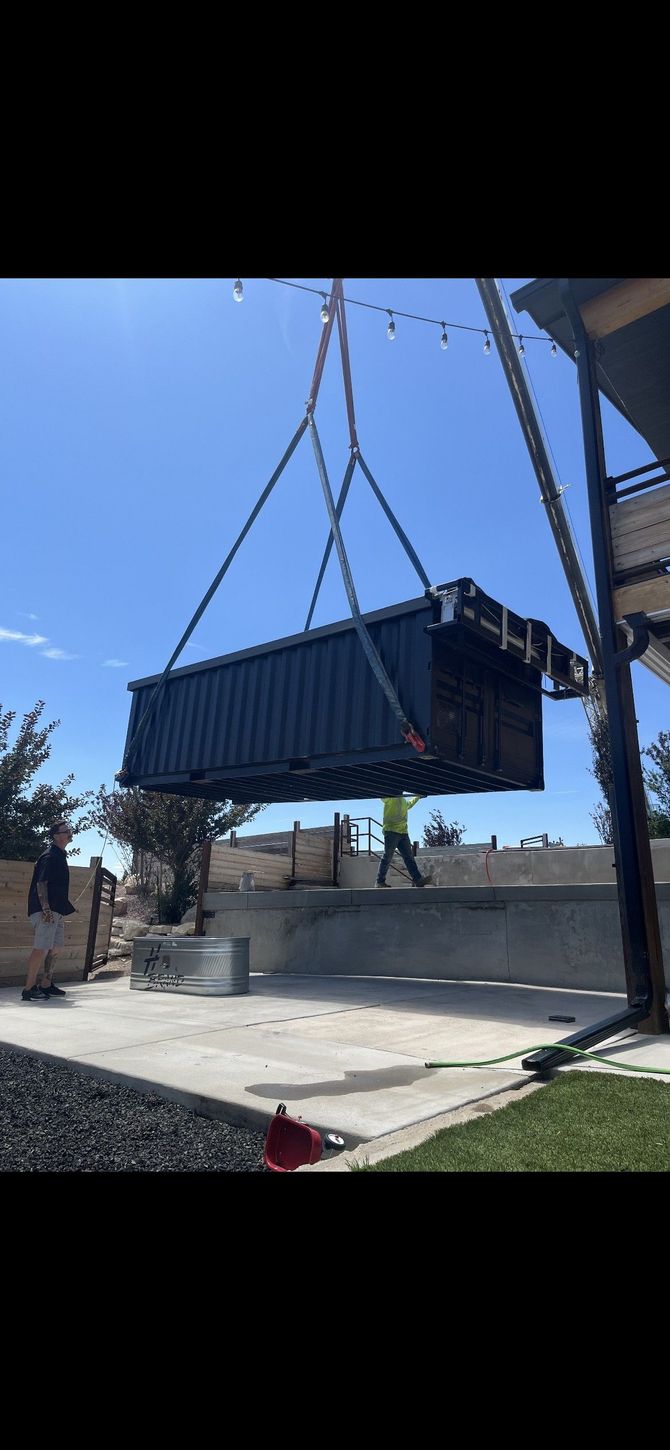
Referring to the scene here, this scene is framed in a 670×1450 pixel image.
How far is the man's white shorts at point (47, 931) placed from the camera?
7191 millimetres

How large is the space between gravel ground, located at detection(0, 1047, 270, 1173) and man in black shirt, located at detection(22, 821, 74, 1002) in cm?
341

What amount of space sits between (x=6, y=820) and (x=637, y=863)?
13475 mm

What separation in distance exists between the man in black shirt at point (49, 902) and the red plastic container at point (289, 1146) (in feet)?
16.9

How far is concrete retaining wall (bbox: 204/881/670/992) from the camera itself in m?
7.80

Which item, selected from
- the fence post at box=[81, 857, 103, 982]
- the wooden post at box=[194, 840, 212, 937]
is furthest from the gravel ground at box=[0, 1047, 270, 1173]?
the wooden post at box=[194, 840, 212, 937]

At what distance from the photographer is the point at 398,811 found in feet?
35.7

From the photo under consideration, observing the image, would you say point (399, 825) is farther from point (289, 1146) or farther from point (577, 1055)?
point (289, 1146)

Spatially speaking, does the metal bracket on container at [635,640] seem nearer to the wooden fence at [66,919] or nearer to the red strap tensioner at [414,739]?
the red strap tensioner at [414,739]

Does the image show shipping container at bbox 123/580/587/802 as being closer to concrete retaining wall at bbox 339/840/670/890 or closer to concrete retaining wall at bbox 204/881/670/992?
concrete retaining wall at bbox 204/881/670/992
